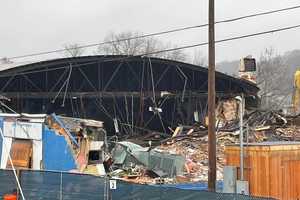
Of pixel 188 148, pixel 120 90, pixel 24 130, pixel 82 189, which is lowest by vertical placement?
pixel 82 189

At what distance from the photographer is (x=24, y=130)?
2830 cm

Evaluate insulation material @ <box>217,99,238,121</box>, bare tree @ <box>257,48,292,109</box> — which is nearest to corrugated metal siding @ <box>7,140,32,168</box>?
insulation material @ <box>217,99,238,121</box>

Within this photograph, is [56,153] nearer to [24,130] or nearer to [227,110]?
[24,130]

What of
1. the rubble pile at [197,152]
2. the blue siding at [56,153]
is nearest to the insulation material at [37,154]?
the blue siding at [56,153]

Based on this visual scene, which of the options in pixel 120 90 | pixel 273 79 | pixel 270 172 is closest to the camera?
pixel 270 172

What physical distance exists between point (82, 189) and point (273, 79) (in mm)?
94020

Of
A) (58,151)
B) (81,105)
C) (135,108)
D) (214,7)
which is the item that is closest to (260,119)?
(135,108)

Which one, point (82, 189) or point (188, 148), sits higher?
point (188, 148)

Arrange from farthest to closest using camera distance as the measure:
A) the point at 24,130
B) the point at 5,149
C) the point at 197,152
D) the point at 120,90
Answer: the point at 120,90, the point at 197,152, the point at 5,149, the point at 24,130

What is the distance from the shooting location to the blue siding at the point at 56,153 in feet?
91.5

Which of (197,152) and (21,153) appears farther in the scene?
(197,152)

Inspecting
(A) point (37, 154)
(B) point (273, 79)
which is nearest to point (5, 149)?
(A) point (37, 154)

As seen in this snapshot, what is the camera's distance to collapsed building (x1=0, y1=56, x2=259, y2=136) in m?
39.5

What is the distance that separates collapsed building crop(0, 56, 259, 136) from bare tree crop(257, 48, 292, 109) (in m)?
51.6
